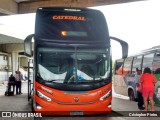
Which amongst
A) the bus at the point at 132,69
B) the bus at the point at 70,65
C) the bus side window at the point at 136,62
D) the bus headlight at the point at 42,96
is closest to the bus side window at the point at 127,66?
the bus at the point at 132,69

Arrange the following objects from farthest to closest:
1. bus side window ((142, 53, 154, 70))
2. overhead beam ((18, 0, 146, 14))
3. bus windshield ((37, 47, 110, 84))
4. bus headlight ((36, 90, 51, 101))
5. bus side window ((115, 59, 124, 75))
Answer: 1. bus side window ((115, 59, 124, 75))
2. overhead beam ((18, 0, 146, 14))
3. bus side window ((142, 53, 154, 70))
4. bus windshield ((37, 47, 110, 84))
5. bus headlight ((36, 90, 51, 101))

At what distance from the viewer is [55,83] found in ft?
32.9

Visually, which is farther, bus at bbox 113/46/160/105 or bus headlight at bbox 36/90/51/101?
bus at bbox 113/46/160/105

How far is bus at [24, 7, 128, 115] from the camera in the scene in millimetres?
9953

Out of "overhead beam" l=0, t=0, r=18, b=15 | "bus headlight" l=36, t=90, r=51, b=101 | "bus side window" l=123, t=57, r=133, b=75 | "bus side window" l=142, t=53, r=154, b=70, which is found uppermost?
"overhead beam" l=0, t=0, r=18, b=15

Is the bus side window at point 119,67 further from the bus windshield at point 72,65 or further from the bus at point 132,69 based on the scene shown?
the bus windshield at point 72,65

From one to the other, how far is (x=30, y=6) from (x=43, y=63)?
10232mm

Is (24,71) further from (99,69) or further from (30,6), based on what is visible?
(99,69)

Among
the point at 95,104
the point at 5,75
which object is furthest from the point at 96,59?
the point at 5,75

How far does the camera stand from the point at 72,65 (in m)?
10.3

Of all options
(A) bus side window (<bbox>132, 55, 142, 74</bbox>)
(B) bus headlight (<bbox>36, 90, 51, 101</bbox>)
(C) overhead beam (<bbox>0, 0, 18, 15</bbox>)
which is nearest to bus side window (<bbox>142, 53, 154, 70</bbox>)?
(A) bus side window (<bbox>132, 55, 142, 74</bbox>)

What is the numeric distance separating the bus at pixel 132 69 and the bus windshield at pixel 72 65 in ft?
16.1

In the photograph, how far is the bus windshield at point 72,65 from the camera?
33.5 ft

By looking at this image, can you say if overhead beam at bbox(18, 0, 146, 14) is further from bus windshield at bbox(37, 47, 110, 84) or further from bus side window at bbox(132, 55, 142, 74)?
bus windshield at bbox(37, 47, 110, 84)
